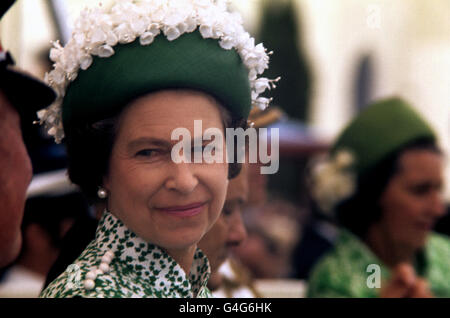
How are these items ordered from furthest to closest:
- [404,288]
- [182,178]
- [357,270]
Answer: [357,270] → [404,288] → [182,178]

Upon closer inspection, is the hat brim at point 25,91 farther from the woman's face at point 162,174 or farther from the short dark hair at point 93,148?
the woman's face at point 162,174

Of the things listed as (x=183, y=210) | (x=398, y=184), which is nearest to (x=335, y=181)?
(x=398, y=184)

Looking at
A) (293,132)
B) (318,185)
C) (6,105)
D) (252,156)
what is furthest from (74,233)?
(293,132)

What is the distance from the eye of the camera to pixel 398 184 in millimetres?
2750

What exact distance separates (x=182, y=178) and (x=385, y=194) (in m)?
1.79

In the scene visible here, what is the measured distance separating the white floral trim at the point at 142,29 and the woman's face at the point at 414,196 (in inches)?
62.9

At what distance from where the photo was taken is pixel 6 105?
1.36 meters

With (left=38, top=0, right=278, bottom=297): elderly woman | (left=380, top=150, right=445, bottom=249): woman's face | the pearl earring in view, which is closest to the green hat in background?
(left=38, top=0, right=278, bottom=297): elderly woman

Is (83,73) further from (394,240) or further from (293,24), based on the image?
(293,24)

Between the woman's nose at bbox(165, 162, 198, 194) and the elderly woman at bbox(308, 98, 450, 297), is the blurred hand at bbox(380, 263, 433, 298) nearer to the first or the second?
the elderly woman at bbox(308, 98, 450, 297)

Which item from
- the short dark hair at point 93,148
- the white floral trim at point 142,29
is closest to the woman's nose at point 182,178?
the short dark hair at point 93,148

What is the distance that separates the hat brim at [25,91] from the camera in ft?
4.26

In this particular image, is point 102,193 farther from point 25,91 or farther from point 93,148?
point 25,91

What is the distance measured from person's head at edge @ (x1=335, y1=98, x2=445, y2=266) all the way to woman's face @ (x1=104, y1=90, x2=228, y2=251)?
1.61 metres
